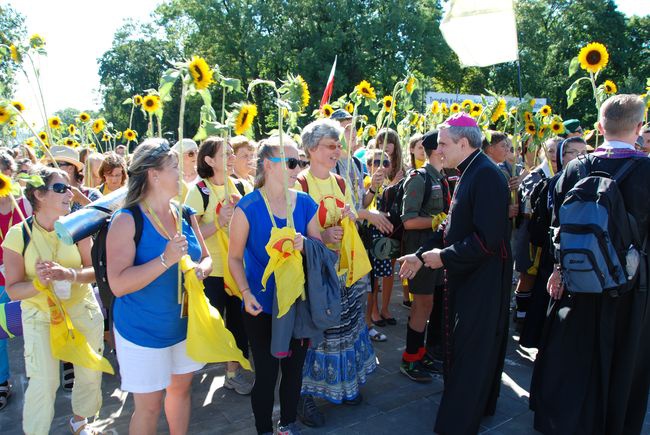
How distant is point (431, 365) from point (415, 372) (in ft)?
0.84

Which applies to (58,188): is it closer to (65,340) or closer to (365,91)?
(65,340)

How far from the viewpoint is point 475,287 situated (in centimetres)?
329

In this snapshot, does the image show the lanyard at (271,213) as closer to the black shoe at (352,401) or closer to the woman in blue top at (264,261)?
the woman in blue top at (264,261)

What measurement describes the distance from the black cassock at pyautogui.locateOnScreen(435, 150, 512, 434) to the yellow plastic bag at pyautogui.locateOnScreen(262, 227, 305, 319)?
0.98 meters

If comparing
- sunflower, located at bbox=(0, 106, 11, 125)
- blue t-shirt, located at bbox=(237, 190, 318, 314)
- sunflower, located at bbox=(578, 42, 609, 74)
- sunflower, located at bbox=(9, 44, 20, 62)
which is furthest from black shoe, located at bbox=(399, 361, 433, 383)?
sunflower, located at bbox=(9, 44, 20, 62)

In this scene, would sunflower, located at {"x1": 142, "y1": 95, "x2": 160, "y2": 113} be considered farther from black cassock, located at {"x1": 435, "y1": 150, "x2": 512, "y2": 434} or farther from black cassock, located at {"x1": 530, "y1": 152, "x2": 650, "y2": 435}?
black cassock, located at {"x1": 530, "y1": 152, "x2": 650, "y2": 435}

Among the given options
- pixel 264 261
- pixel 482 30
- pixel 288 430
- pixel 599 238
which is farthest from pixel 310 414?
pixel 482 30

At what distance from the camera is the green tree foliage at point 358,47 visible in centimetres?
2902

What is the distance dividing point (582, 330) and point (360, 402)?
67.4 inches

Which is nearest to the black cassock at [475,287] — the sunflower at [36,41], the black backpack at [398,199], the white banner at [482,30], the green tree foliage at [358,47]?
the black backpack at [398,199]

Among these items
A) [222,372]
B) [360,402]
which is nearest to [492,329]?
[360,402]

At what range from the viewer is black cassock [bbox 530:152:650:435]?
309 cm

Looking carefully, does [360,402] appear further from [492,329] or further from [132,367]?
[132,367]

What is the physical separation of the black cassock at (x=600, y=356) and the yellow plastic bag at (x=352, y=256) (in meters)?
1.37
